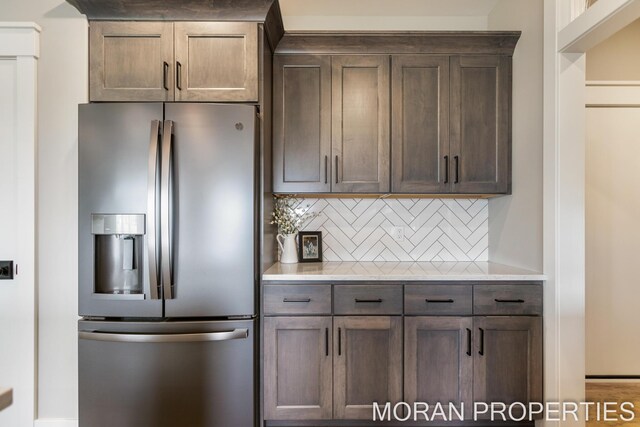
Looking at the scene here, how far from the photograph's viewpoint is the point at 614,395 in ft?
8.39

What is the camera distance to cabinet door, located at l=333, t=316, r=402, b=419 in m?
2.02

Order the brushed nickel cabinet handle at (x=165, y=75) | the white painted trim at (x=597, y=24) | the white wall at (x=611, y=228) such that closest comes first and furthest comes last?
the white painted trim at (x=597, y=24)
the brushed nickel cabinet handle at (x=165, y=75)
the white wall at (x=611, y=228)

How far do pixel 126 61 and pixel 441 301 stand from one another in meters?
2.22

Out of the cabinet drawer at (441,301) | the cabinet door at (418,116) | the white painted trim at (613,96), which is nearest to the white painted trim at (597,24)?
the cabinet door at (418,116)

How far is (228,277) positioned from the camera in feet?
6.13

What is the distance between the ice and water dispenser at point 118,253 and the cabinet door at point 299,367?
0.74 meters

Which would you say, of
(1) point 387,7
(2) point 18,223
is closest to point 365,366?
(2) point 18,223

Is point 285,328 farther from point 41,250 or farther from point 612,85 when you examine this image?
point 612,85

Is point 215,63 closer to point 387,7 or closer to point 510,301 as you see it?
point 387,7

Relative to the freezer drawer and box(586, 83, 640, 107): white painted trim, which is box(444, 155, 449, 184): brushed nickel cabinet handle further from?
the freezer drawer

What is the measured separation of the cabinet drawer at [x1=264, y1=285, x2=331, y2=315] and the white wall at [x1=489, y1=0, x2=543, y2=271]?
4.10ft

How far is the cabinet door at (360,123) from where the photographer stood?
2.35 meters

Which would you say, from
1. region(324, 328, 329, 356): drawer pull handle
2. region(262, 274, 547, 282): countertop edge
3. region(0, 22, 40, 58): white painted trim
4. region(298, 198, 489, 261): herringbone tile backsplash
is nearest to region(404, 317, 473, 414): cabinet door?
region(262, 274, 547, 282): countertop edge

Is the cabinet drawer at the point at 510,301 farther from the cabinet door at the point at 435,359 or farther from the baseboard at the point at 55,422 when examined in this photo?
the baseboard at the point at 55,422
